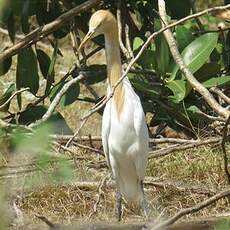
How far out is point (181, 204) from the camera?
300cm

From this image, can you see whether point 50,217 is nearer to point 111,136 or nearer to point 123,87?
point 111,136

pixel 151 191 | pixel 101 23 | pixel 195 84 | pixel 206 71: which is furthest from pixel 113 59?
pixel 195 84

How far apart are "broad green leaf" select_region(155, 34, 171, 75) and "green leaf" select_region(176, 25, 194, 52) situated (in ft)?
0.34

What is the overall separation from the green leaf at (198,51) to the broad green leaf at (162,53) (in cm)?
5

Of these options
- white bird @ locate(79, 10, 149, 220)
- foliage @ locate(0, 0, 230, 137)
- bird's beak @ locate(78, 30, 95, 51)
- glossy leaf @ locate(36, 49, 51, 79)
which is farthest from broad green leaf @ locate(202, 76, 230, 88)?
glossy leaf @ locate(36, 49, 51, 79)

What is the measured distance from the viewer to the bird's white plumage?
9.52 feet

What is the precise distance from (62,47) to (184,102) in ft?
11.9

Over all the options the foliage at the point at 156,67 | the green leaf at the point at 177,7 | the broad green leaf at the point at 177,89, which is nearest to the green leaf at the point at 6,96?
the foliage at the point at 156,67

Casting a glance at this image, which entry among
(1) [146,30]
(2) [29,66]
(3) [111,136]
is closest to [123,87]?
(3) [111,136]

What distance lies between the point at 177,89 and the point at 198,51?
191mm

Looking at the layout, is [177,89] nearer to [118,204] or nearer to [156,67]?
[156,67]

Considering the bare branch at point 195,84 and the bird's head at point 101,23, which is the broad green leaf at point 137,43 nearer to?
the bird's head at point 101,23

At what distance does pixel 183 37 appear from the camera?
10.2 feet

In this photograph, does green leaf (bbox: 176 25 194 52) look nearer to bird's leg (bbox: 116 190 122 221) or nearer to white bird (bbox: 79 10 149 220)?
white bird (bbox: 79 10 149 220)
